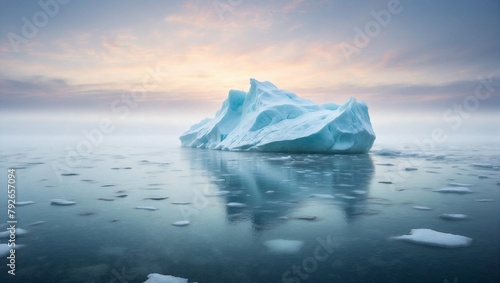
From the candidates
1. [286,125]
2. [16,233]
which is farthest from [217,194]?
[286,125]

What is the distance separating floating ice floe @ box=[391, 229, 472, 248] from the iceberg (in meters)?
13.7

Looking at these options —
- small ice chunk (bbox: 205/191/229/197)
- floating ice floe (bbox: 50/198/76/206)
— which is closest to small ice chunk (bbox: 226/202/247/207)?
small ice chunk (bbox: 205/191/229/197)

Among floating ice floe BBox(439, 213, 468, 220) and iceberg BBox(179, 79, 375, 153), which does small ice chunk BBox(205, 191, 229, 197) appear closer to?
floating ice floe BBox(439, 213, 468, 220)

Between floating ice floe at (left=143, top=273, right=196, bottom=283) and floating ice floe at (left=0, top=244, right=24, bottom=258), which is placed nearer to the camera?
floating ice floe at (left=143, top=273, right=196, bottom=283)

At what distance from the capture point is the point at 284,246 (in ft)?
12.9

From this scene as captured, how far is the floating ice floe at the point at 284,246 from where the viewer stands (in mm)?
3758

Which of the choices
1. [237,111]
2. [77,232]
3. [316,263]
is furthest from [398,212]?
[237,111]

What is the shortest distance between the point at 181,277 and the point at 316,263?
148 centimetres

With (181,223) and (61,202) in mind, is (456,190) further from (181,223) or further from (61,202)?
(61,202)

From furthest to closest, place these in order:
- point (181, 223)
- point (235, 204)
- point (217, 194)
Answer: point (217, 194)
point (235, 204)
point (181, 223)

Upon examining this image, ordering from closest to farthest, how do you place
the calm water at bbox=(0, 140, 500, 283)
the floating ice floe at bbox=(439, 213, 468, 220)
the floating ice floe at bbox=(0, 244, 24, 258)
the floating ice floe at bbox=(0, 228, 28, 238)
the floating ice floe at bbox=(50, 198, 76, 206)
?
the calm water at bbox=(0, 140, 500, 283), the floating ice floe at bbox=(0, 244, 24, 258), the floating ice floe at bbox=(0, 228, 28, 238), the floating ice floe at bbox=(439, 213, 468, 220), the floating ice floe at bbox=(50, 198, 76, 206)

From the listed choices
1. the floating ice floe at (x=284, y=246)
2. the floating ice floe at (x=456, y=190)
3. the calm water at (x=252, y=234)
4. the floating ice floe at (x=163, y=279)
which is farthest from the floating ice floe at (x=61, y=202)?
the floating ice floe at (x=456, y=190)

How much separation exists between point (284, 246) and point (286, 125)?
55.4 feet

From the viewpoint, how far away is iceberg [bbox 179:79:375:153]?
61.6 feet
